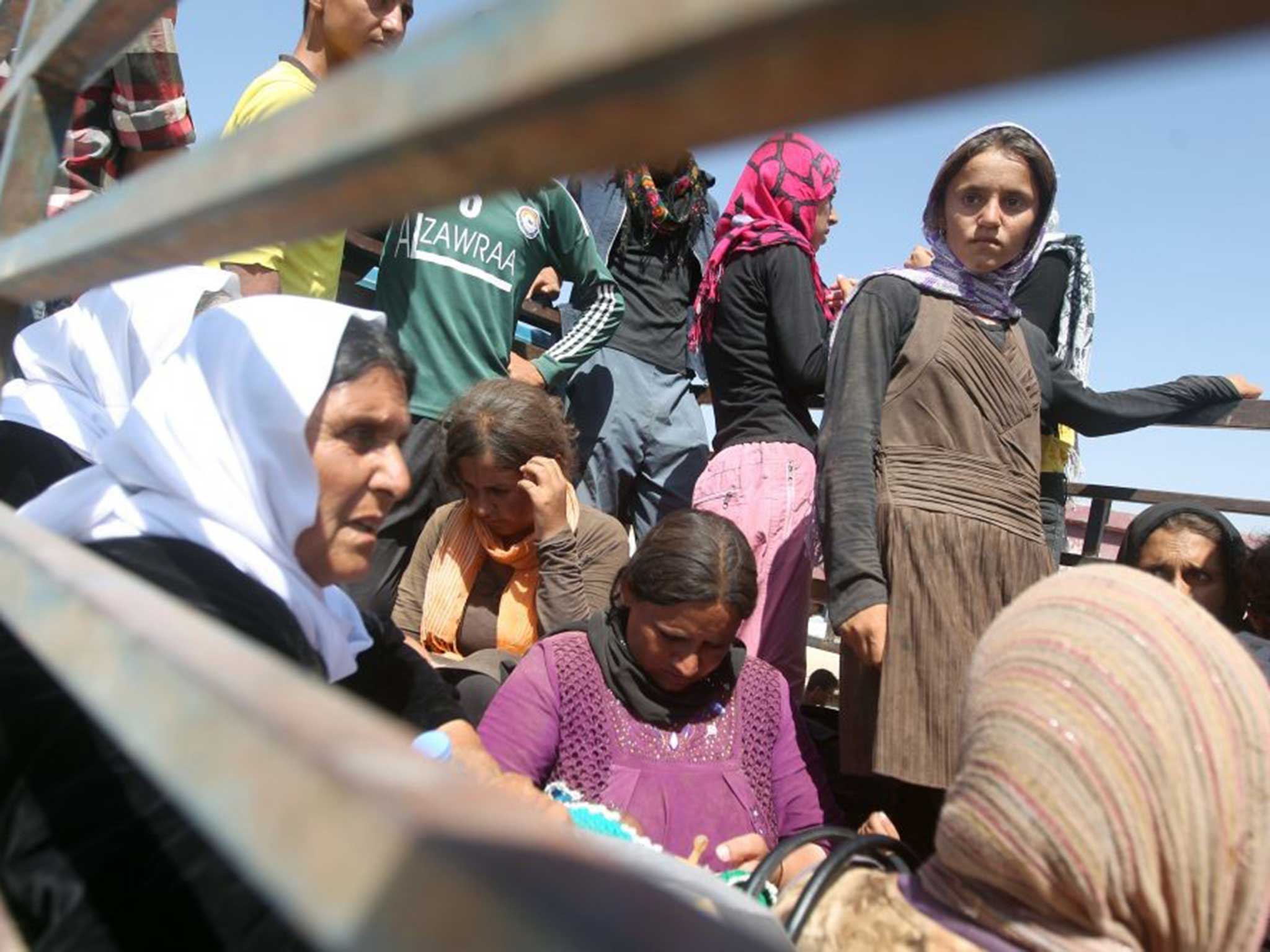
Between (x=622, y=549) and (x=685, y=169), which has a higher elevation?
(x=685, y=169)

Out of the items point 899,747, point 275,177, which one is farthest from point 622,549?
point 275,177

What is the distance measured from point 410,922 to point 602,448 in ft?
11.1

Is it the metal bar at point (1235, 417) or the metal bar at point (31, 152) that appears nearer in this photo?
the metal bar at point (31, 152)

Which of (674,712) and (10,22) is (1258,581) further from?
(10,22)

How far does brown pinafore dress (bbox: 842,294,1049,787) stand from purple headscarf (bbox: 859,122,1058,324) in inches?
1.9

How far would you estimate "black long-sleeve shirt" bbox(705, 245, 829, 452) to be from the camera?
3.29 m

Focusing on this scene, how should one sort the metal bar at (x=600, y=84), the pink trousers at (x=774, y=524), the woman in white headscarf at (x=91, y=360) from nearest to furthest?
the metal bar at (x=600, y=84)
the woman in white headscarf at (x=91, y=360)
the pink trousers at (x=774, y=524)

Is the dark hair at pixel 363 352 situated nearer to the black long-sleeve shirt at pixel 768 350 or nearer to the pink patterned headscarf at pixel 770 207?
the black long-sleeve shirt at pixel 768 350

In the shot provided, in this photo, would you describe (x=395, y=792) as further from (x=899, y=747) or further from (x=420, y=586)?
(x=420, y=586)

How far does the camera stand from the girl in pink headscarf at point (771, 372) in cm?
325

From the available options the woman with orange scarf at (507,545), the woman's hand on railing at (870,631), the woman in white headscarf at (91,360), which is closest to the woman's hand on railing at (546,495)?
the woman with orange scarf at (507,545)

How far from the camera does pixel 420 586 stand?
139 inches

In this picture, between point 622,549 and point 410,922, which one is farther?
point 622,549

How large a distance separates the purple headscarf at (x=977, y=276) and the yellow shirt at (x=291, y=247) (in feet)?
4.61
